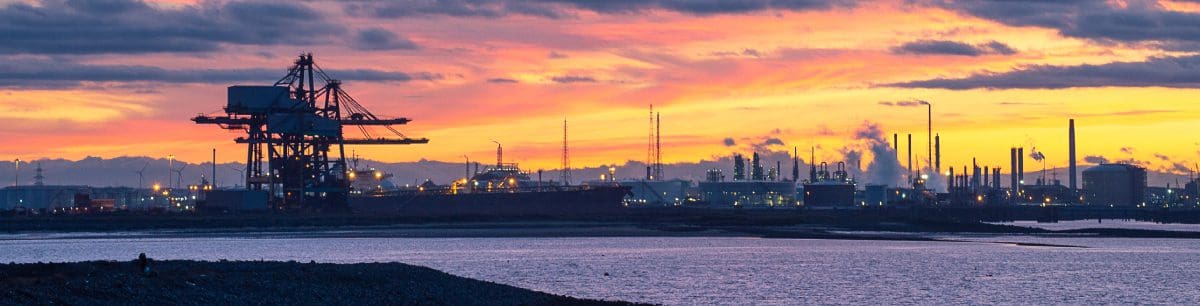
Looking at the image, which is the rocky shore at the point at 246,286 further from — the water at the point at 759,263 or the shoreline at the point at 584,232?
the shoreline at the point at 584,232

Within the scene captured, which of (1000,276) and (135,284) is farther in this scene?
(1000,276)

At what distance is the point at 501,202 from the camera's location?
586 ft

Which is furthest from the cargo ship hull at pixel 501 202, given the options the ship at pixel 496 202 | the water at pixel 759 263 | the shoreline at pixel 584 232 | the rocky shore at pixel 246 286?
the rocky shore at pixel 246 286

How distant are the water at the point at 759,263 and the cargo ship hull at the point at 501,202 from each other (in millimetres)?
69000

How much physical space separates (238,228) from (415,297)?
308 ft

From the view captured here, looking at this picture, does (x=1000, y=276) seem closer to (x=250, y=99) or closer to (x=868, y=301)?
(x=868, y=301)

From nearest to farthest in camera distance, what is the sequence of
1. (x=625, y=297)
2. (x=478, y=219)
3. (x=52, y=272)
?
1. (x=52, y=272)
2. (x=625, y=297)
3. (x=478, y=219)

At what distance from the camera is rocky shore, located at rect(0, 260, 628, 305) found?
3231cm

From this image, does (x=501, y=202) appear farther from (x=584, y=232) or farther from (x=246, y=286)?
(x=246, y=286)

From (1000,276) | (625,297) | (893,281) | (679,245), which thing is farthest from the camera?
(679,245)

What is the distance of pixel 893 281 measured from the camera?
199 feet

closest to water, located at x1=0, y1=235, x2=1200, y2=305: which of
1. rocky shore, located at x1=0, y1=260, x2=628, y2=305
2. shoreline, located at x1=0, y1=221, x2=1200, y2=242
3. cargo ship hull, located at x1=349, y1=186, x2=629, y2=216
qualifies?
shoreline, located at x1=0, y1=221, x2=1200, y2=242

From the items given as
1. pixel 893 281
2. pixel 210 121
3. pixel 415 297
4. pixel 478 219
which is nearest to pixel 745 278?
pixel 893 281

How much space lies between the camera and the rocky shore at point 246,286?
106ft
